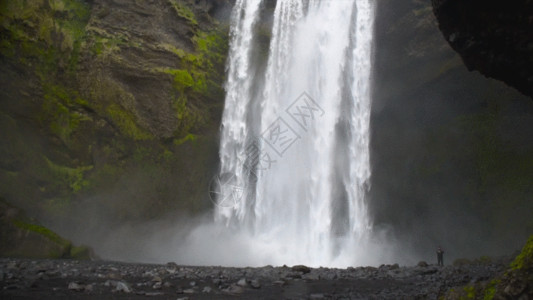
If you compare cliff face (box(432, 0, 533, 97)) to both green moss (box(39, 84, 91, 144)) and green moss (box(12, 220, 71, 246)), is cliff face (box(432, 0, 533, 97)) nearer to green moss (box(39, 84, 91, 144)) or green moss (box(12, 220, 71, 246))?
green moss (box(12, 220, 71, 246))

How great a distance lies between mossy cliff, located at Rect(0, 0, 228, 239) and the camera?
14.5m

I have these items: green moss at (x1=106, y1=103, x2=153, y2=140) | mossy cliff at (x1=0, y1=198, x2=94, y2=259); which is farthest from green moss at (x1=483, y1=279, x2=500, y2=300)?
green moss at (x1=106, y1=103, x2=153, y2=140)

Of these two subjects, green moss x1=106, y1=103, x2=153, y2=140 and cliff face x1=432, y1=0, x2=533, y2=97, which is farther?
green moss x1=106, y1=103, x2=153, y2=140

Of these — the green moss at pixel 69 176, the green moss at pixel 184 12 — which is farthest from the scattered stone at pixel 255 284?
the green moss at pixel 184 12

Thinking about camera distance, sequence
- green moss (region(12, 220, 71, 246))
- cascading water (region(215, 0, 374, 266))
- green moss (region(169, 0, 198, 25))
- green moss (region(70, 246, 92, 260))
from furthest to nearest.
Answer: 1. green moss (region(169, 0, 198, 25))
2. cascading water (region(215, 0, 374, 266))
3. green moss (region(70, 246, 92, 260))
4. green moss (region(12, 220, 71, 246))

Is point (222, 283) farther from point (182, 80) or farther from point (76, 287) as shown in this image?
point (182, 80)

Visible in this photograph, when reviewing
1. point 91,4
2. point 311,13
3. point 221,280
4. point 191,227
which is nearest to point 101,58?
point 91,4

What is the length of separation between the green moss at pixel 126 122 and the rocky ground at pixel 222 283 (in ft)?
27.3

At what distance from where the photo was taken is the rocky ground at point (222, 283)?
570cm

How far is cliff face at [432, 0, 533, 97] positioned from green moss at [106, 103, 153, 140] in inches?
520

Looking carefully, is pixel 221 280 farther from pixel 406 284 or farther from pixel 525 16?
pixel 525 16

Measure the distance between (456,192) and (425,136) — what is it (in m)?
2.61

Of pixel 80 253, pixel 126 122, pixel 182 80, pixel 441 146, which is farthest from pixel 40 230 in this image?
pixel 441 146

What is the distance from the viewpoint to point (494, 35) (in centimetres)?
507
